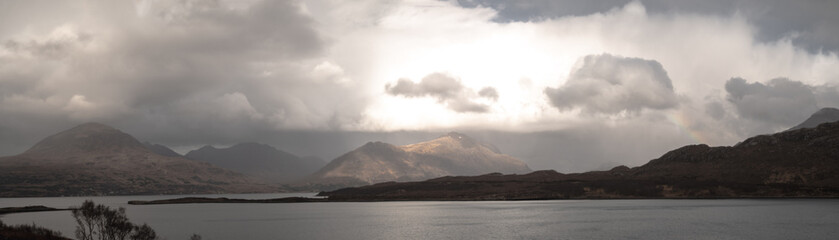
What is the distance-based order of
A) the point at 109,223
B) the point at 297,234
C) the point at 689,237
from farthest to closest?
the point at 297,234 < the point at 689,237 < the point at 109,223

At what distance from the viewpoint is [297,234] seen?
122 m

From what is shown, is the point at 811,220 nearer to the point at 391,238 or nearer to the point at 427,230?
the point at 427,230

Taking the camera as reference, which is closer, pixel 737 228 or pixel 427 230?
pixel 737 228

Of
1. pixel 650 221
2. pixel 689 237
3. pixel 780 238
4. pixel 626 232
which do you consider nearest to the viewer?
pixel 780 238

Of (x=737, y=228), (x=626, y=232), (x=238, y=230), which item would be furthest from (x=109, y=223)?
(x=737, y=228)

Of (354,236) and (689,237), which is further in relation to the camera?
(354,236)

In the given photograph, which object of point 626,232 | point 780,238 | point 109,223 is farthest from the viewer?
point 626,232

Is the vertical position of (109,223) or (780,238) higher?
(109,223)

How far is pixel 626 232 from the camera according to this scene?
111m

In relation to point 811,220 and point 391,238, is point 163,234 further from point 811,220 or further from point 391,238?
point 811,220

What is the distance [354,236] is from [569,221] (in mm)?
56591

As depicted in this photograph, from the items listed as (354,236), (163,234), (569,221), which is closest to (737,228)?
(569,221)

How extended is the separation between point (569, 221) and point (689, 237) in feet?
Answer: 134

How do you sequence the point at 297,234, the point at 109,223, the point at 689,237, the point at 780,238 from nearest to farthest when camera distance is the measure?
1. the point at 109,223
2. the point at 780,238
3. the point at 689,237
4. the point at 297,234
